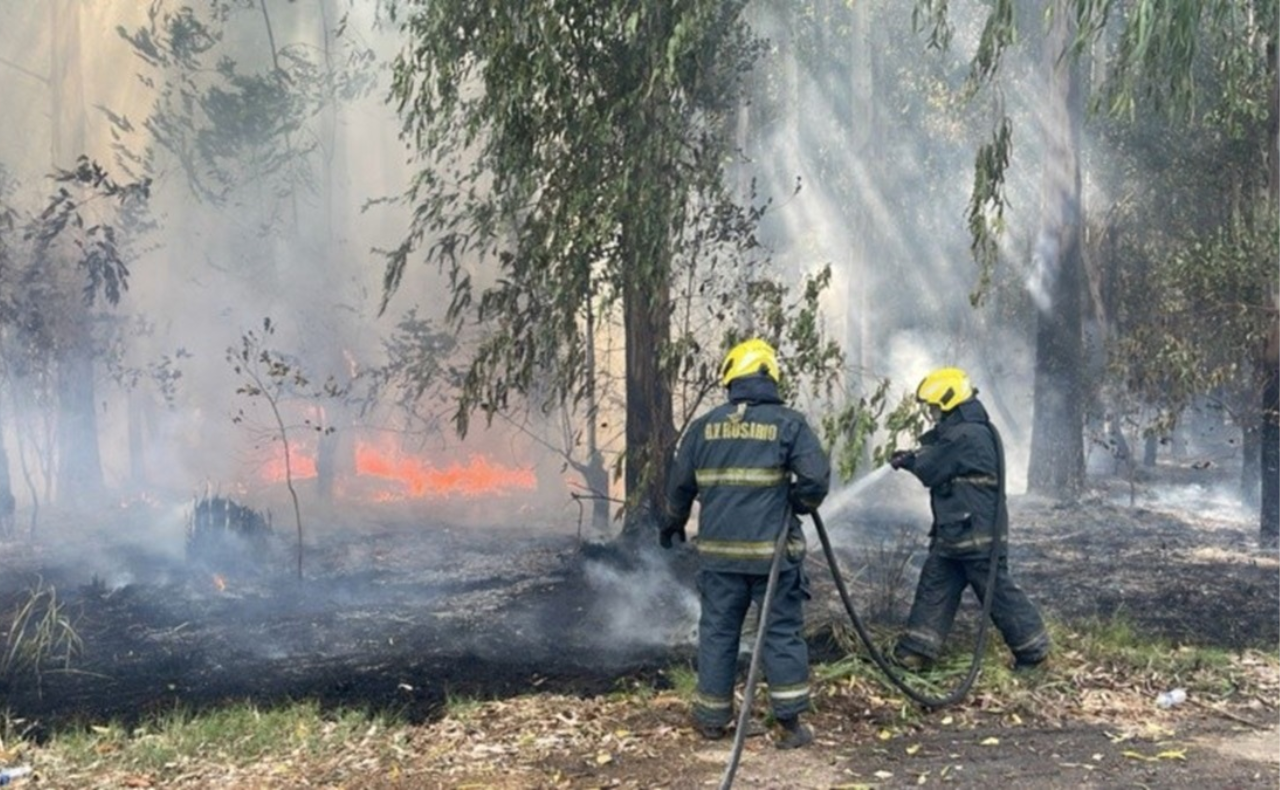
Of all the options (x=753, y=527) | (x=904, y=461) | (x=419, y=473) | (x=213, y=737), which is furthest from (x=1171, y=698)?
(x=419, y=473)

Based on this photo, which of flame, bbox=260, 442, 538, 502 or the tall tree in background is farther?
flame, bbox=260, 442, 538, 502

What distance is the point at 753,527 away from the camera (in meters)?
5.72

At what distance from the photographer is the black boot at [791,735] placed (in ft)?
18.6

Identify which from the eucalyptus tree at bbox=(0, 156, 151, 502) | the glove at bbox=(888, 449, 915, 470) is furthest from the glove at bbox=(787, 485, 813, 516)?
the eucalyptus tree at bbox=(0, 156, 151, 502)

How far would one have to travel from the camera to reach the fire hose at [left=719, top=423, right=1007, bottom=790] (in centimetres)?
528

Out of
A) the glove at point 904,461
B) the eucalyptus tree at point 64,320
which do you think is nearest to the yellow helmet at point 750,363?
the glove at point 904,461

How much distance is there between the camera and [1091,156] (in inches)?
796

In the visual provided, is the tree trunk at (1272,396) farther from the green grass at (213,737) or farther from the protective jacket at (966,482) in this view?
the green grass at (213,737)

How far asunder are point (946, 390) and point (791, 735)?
225cm

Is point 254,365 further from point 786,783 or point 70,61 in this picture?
→ point 786,783

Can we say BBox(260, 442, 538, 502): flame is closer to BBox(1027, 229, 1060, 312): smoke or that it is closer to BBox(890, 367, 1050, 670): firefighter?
BBox(1027, 229, 1060, 312): smoke

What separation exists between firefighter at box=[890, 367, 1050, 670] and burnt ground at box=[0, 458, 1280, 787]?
314 millimetres

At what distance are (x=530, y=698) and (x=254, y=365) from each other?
42.7 ft

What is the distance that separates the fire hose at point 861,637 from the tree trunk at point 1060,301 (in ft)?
31.7
